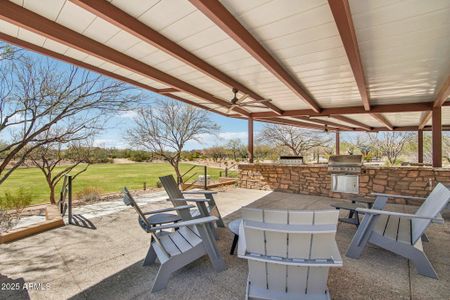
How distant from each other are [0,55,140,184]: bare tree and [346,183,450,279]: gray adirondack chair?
5.73 metres

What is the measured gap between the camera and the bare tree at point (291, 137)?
645 inches

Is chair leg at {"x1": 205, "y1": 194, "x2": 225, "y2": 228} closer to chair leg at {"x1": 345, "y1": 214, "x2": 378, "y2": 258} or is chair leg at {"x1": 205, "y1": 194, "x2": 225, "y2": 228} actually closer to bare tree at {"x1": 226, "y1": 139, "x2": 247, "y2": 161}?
chair leg at {"x1": 345, "y1": 214, "x2": 378, "y2": 258}

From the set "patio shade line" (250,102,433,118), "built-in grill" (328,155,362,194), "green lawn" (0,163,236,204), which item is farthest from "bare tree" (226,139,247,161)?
"built-in grill" (328,155,362,194)

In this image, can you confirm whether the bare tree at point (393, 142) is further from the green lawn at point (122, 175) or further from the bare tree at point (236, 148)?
the green lawn at point (122, 175)

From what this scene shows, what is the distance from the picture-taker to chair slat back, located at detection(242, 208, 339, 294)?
1696 mm

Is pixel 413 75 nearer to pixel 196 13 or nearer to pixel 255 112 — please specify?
pixel 196 13

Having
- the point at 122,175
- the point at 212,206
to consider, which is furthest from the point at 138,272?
the point at 122,175

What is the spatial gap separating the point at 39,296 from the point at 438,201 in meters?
4.25

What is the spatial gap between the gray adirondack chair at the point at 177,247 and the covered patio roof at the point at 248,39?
1.98 m

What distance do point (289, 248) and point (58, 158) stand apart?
7505mm

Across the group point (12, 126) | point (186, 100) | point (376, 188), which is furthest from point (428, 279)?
point (12, 126)

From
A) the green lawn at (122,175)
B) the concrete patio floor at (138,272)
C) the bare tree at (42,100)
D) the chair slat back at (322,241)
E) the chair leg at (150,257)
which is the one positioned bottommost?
the green lawn at (122,175)

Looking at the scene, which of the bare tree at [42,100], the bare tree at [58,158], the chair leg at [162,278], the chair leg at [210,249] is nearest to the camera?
the chair leg at [162,278]

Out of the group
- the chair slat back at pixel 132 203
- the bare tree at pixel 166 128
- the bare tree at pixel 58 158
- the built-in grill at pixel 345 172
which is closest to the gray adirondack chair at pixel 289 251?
the chair slat back at pixel 132 203
